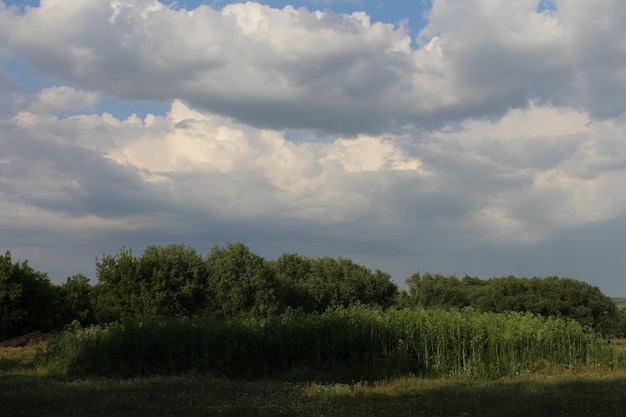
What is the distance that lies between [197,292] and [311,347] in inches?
1085

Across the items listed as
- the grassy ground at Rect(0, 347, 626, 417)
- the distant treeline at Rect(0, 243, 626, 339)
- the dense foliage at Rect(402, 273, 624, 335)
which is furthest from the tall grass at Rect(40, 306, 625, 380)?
the dense foliage at Rect(402, 273, 624, 335)

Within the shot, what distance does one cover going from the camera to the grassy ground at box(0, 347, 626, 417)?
14.6 metres

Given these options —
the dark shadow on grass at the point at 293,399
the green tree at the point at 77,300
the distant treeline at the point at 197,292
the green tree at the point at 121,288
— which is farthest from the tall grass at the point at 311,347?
the green tree at the point at 77,300

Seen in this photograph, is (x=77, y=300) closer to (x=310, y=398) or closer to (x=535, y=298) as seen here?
(x=310, y=398)

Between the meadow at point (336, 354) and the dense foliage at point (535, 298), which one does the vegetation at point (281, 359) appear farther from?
the dense foliage at point (535, 298)

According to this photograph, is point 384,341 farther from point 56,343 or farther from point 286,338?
point 56,343

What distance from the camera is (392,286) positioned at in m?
69.9

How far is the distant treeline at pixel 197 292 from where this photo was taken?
47.1 metres

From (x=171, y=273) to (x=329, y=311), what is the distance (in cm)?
2563

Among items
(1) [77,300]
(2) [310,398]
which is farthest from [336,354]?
(1) [77,300]

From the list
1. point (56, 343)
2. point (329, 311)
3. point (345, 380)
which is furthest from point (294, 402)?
point (56, 343)

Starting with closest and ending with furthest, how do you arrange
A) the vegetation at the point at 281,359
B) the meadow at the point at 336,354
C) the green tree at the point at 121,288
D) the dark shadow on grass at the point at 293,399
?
the dark shadow on grass at the point at 293,399 < the vegetation at the point at 281,359 < the meadow at the point at 336,354 < the green tree at the point at 121,288

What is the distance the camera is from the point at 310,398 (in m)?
17.0

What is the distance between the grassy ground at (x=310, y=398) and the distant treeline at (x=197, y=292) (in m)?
17.8
